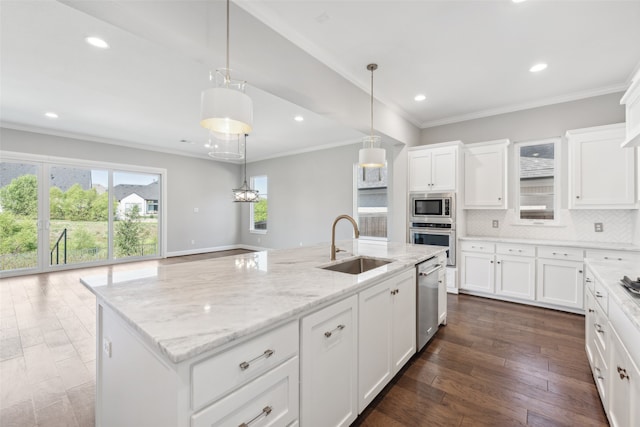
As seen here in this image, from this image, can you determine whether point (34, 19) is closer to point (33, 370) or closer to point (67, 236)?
point (33, 370)

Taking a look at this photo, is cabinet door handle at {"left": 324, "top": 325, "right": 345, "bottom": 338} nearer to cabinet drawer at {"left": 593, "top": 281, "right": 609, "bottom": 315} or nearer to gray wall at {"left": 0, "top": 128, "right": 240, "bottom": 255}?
cabinet drawer at {"left": 593, "top": 281, "right": 609, "bottom": 315}

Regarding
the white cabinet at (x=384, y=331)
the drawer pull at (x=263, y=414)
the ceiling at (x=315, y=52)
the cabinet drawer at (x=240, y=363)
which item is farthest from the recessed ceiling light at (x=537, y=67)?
the drawer pull at (x=263, y=414)

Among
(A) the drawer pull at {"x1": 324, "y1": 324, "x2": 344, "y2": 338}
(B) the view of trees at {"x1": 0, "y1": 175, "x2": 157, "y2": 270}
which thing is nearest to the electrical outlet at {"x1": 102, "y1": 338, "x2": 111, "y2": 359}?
(A) the drawer pull at {"x1": 324, "y1": 324, "x2": 344, "y2": 338}

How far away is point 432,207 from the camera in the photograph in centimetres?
438

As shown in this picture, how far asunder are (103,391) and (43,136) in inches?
251

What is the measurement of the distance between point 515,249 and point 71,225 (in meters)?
8.23

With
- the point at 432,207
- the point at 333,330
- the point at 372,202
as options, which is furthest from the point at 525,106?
the point at 333,330

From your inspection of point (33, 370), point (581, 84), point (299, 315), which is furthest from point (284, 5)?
point (581, 84)

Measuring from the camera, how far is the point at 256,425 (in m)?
1.05

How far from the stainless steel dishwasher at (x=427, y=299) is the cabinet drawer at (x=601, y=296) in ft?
3.60

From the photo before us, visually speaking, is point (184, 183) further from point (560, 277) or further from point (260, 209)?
point (560, 277)

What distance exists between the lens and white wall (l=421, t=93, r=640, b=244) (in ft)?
11.6

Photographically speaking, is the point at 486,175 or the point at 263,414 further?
the point at 486,175

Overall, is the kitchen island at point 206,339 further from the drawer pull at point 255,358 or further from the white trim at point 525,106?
the white trim at point 525,106
